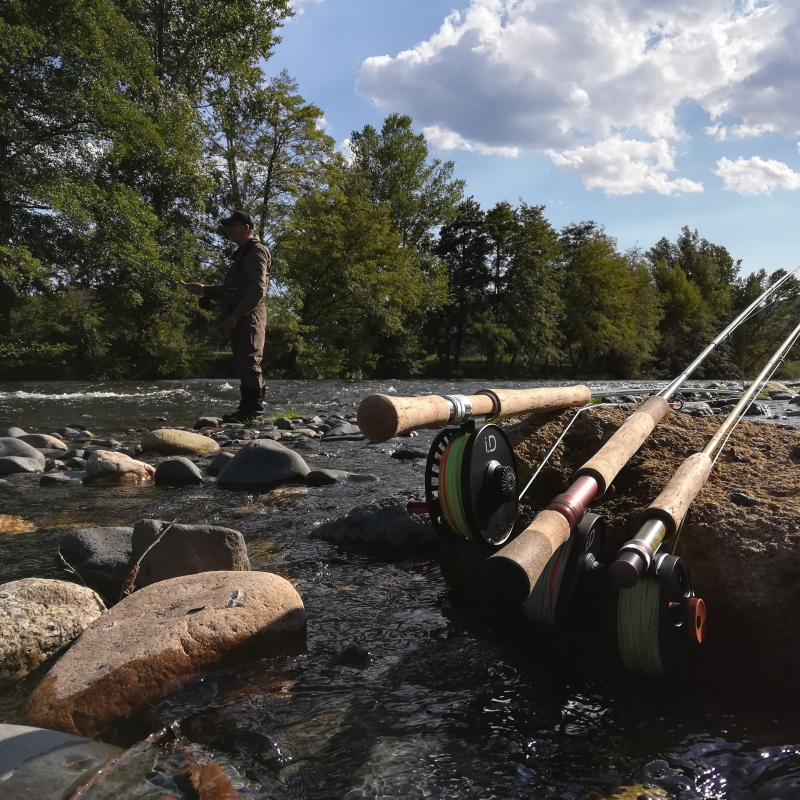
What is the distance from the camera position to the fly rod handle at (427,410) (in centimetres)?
232

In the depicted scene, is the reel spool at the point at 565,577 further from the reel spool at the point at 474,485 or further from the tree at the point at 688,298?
the tree at the point at 688,298

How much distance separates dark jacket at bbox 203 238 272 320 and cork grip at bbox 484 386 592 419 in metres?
6.00

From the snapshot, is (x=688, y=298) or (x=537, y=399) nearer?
(x=537, y=399)

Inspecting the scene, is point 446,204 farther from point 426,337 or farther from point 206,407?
point 206,407

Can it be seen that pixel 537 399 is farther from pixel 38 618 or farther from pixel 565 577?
pixel 38 618

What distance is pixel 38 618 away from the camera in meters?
2.93

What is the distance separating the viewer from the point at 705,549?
286 centimetres

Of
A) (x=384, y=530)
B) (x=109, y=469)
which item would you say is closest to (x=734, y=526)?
(x=384, y=530)

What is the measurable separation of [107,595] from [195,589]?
2.97ft

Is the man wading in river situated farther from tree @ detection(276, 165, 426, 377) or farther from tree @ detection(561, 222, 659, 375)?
tree @ detection(561, 222, 659, 375)

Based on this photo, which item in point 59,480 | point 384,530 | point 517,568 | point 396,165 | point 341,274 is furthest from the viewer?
point 396,165

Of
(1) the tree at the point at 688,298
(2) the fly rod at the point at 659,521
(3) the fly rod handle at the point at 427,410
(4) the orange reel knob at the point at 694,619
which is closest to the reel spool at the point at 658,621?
(4) the orange reel knob at the point at 694,619

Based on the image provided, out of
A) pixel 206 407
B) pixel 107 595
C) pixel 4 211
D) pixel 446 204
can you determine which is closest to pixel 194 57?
pixel 4 211

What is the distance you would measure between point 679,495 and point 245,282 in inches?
303
